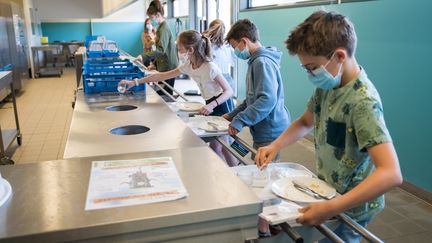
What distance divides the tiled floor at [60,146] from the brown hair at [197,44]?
5.24 ft

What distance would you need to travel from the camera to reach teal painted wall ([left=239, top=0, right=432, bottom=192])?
2684mm

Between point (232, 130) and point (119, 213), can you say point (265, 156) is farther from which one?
point (119, 213)

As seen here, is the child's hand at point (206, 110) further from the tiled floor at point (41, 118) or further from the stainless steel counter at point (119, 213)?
the tiled floor at point (41, 118)

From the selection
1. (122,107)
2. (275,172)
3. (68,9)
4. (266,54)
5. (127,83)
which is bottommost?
(275,172)

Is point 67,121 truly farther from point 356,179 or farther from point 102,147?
point 356,179

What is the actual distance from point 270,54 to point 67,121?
427 centimetres

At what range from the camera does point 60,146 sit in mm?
4305

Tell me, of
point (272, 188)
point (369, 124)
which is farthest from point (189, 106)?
point (369, 124)

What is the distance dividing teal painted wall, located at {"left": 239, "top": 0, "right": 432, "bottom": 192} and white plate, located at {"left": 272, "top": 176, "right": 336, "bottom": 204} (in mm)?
1837

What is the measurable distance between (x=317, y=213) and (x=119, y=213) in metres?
0.55

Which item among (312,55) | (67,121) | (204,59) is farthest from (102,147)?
(67,121)

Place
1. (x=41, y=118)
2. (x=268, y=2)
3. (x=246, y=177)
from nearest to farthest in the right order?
1. (x=246, y=177)
2. (x=268, y=2)
3. (x=41, y=118)

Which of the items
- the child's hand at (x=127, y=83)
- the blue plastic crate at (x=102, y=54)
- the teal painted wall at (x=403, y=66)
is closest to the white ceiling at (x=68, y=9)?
the blue plastic crate at (x=102, y=54)

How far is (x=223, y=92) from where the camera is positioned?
8.60ft
